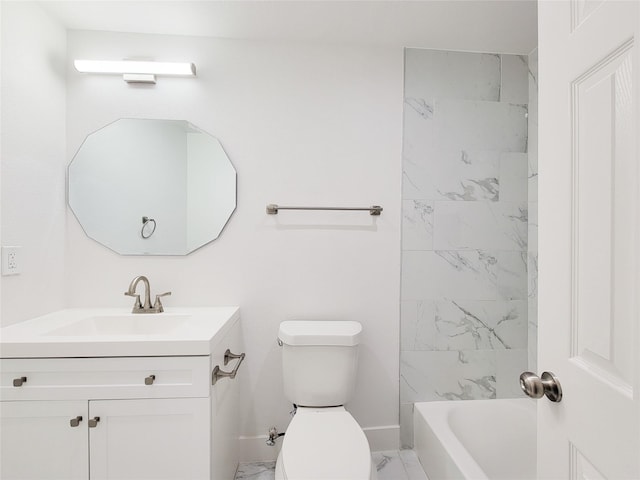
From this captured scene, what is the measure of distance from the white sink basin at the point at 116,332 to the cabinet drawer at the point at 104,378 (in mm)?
30

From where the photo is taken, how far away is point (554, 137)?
2.26ft

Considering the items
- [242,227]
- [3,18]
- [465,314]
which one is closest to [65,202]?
[3,18]

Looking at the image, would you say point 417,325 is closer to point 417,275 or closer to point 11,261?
point 417,275

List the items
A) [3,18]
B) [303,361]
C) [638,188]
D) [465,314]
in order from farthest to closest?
[465,314] → [303,361] → [3,18] → [638,188]

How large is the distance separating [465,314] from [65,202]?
226 cm

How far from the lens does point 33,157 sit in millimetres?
1490

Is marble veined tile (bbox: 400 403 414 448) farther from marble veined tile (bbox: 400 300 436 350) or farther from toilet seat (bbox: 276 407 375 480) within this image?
toilet seat (bbox: 276 407 375 480)

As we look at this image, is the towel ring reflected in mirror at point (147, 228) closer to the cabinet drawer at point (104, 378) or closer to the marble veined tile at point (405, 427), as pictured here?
the cabinet drawer at point (104, 378)

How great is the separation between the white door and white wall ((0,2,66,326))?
1.92m

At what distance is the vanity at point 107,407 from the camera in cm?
114

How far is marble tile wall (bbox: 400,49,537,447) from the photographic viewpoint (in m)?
1.83

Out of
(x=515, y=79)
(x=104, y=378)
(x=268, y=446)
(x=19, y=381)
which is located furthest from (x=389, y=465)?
(x=515, y=79)

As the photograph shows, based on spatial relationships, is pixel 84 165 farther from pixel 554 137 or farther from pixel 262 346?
pixel 554 137

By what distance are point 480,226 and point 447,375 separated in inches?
34.4
